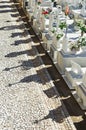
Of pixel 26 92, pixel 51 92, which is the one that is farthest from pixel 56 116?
pixel 26 92

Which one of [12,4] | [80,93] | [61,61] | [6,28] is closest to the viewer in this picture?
[80,93]

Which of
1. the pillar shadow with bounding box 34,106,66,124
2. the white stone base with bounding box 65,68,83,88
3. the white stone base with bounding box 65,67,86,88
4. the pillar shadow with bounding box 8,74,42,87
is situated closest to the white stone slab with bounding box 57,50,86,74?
the white stone base with bounding box 65,67,86,88

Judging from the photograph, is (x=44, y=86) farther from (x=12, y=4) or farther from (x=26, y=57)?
(x=12, y=4)

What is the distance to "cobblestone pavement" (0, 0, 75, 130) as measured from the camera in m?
10.6

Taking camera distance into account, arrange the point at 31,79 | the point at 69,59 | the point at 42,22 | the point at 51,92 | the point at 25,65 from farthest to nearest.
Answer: the point at 42,22, the point at 25,65, the point at 69,59, the point at 31,79, the point at 51,92

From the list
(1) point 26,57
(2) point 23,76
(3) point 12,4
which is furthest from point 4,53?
(3) point 12,4

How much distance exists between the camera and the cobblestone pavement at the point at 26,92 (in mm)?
10594

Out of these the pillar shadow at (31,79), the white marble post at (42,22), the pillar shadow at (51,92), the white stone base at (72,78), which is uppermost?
the white marble post at (42,22)

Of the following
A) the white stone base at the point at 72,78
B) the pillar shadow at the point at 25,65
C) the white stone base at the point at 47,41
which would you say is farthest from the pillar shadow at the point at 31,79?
the white stone base at the point at 47,41

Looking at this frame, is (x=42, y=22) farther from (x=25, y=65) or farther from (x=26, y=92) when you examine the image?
(x=26, y=92)

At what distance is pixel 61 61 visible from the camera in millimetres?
14203

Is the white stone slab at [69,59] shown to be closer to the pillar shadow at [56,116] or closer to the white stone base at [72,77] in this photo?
the white stone base at [72,77]

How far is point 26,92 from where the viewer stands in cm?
1227

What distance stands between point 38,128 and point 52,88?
275 cm
